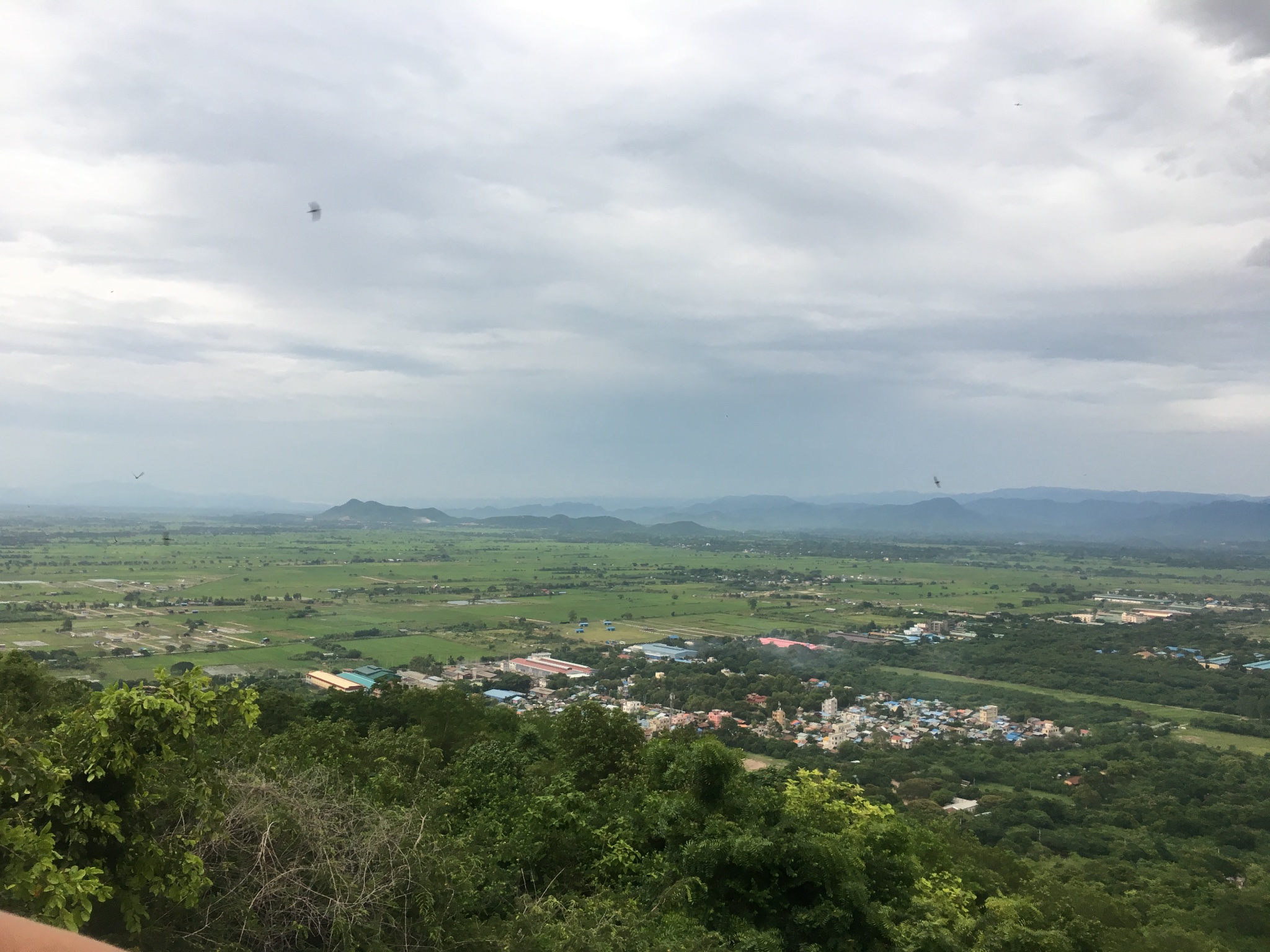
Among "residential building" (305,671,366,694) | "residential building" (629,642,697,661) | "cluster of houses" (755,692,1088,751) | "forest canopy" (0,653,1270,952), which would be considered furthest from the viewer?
"residential building" (629,642,697,661)

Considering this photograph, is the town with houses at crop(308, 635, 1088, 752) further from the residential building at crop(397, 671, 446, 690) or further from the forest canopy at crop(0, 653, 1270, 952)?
the forest canopy at crop(0, 653, 1270, 952)

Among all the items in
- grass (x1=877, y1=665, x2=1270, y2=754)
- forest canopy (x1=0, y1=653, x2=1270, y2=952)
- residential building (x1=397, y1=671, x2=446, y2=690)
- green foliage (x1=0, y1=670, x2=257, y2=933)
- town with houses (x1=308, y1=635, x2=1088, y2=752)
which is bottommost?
grass (x1=877, y1=665, x2=1270, y2=754)

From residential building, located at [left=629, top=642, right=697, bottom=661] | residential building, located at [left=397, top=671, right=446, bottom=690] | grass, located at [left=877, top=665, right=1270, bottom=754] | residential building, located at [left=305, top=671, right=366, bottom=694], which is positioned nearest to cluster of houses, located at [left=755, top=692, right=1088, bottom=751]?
grass, located at [left=877, top=665, right=1270, bottom=754]

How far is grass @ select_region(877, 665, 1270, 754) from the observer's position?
Result: 27.6m

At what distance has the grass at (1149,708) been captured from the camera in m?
27.6

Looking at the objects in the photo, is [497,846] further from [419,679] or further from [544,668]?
[544,668]

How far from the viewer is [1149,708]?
3278cm

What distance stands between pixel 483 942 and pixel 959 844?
11553 millimetres

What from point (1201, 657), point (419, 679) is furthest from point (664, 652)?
point (1201, 657)

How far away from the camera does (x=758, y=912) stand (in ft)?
28.8

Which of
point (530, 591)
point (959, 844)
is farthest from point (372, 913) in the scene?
point (530, 591)

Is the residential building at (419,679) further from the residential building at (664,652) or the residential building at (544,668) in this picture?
the residential building at (664,652)

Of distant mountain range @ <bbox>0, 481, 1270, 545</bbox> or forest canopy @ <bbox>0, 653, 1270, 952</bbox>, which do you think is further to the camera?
distant mountain range @ <bbox>0, 481, 1270, 545</bbox>

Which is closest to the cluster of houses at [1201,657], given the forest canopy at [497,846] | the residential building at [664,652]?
the forest canopy at [497,846]
